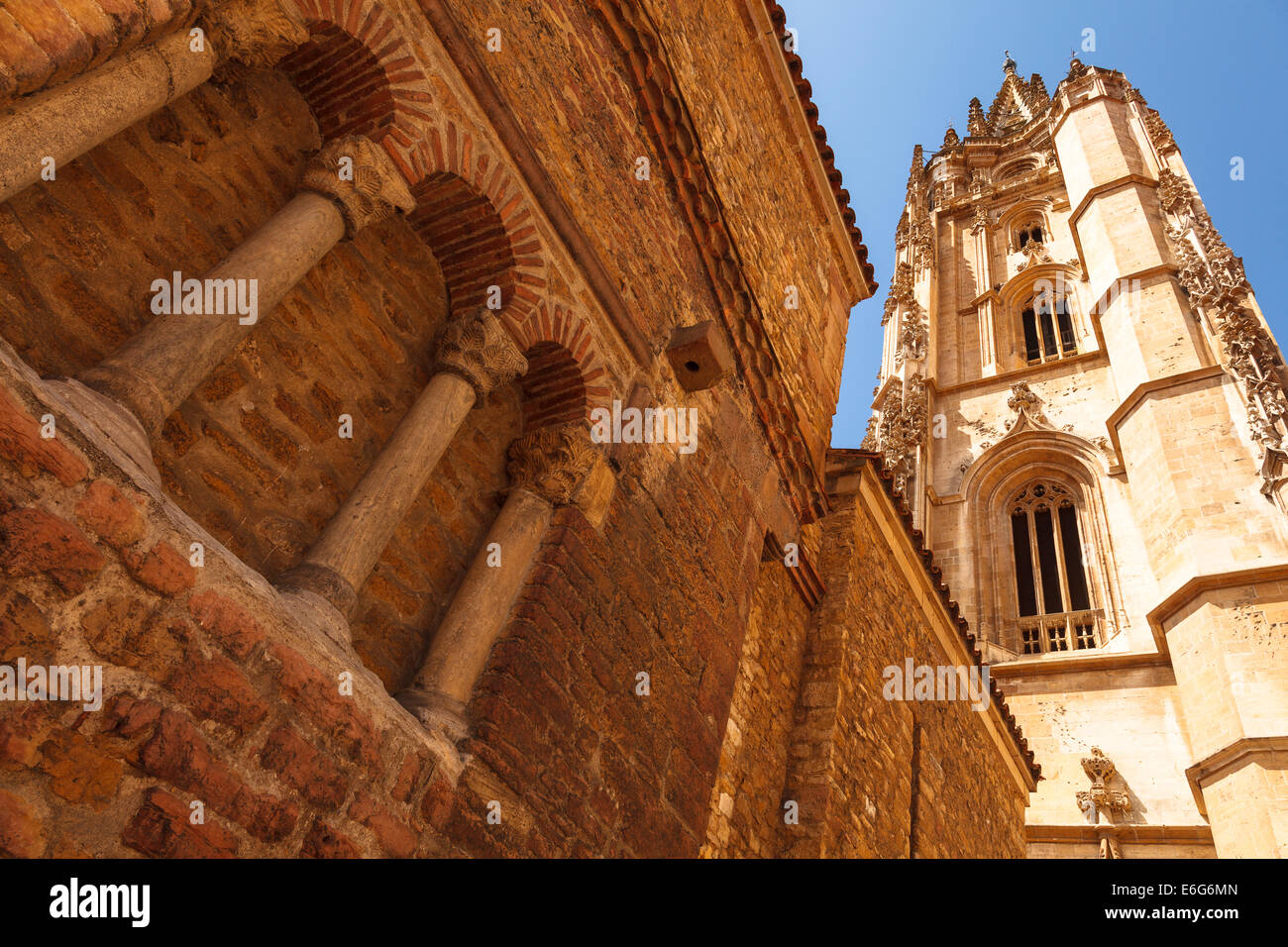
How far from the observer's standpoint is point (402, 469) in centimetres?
303

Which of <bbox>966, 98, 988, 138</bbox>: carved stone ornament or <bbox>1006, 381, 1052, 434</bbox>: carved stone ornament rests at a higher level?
<bbox>966, 98, 988, 138</bbox>: carved stone ornament

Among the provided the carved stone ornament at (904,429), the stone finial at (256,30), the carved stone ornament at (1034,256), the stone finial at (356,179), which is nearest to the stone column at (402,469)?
the stone finial at (356,179)

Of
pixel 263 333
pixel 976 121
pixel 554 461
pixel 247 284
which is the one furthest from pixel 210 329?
pixel 976 121

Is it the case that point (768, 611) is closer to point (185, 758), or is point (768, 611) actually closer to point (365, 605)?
point (365, 605)

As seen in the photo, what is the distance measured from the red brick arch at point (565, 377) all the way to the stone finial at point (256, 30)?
1.40m

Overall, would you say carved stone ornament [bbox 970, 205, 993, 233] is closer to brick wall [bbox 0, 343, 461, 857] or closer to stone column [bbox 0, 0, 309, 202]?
stone column [bbox 0, 0, 309, 202]

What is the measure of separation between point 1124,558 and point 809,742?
15336 mm

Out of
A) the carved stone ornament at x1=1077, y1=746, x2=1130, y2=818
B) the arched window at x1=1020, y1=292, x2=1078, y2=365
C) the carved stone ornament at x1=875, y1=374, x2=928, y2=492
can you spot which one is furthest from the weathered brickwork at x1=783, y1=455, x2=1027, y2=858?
the arched window at x1=1020, y1=292, x2=1078, y2=365

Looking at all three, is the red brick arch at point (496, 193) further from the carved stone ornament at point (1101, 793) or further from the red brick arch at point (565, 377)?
the carved stone ornament at point (1101, 793)

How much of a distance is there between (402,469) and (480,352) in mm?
613

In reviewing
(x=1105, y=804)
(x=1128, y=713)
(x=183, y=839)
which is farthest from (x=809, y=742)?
(x=1128, y=713)

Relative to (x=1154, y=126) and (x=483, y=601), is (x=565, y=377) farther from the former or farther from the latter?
(x=1154, y=126)

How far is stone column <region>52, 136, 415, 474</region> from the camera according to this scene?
7.43ft

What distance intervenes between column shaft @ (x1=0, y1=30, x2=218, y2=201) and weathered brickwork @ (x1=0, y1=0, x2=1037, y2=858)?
0.01 m
